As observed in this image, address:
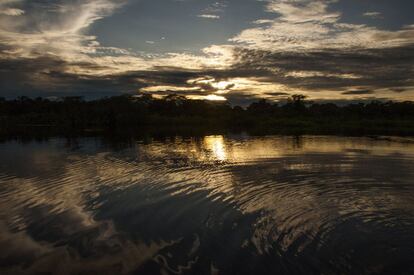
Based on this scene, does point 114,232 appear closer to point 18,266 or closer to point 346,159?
point 18,266

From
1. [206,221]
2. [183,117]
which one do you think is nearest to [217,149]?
[206,221]

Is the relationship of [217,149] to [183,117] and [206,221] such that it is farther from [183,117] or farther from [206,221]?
[183,117]

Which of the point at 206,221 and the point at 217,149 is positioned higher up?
the point at 206,221

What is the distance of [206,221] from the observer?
10.5 metres

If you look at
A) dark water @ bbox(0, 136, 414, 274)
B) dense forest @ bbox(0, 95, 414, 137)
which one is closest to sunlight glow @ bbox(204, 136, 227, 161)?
dark water @ bbox(0, 136, 414, 274)

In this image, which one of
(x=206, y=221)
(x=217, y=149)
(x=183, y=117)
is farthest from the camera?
(x=183, y=117)

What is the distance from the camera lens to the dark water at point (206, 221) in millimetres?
7621

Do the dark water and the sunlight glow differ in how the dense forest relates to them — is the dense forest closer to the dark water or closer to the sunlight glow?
the sunlight glow

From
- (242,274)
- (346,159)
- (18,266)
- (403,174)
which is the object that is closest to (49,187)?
(18,266)

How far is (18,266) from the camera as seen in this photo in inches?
296

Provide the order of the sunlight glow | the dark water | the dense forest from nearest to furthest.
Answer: the dark water
the sunlight glow
the dense forest

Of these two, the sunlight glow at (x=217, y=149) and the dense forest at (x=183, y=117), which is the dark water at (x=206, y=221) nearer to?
the sunlight glow at (x=217, y=149)

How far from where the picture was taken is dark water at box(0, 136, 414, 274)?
7.62 metres

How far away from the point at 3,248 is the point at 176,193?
6.59 m
